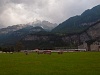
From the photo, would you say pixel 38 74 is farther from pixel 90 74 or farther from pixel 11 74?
pixel 90 74

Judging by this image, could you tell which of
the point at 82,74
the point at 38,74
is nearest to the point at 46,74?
the point at 38,74

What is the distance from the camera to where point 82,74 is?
21125 mm

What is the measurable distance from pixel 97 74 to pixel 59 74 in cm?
289

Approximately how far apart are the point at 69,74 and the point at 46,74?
5.79 feet

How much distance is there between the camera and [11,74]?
2188 centimetres

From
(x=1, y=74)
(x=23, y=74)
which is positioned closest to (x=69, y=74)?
(x=23, y=74)

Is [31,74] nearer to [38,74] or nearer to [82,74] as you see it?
[38,74]

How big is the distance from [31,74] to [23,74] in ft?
2.04

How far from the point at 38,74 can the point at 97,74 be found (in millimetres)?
4483

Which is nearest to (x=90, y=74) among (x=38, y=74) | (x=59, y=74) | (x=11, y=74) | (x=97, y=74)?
(x=97, y=74)

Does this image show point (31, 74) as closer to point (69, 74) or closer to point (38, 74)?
point (38, 74)

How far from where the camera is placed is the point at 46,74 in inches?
845

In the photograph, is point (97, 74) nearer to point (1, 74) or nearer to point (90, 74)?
point (90, 74)

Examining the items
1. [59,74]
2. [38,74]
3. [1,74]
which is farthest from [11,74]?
[59,74]
